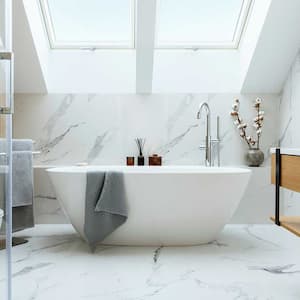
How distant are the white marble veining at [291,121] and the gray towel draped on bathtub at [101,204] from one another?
69.2 inches

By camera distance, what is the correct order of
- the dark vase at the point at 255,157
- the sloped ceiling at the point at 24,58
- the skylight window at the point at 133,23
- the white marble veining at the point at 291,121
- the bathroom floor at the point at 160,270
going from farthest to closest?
the dark vase at the point at 255,157 < the skylight window at the point at 133,23 < the white marble veining at the point at 291,121 < the sloped ceiling at the point at 24,58 < the bathroom floor at the point at 160,270

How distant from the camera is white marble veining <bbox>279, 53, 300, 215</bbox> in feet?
12.4

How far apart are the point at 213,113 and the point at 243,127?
→ 35cm

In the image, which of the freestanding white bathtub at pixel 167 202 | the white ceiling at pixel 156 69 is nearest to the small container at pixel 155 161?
the white ceiling at pixel 156 69

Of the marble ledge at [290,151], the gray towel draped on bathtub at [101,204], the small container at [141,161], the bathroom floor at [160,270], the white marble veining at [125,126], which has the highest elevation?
the white marble veining at [125,126]

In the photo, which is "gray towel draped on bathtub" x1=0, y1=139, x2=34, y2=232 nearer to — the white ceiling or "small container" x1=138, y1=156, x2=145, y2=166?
the white ceiling

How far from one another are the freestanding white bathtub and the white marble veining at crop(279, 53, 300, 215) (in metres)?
0.92

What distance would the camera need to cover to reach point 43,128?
13.9 feet

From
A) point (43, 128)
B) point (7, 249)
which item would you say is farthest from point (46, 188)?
point (7, 249)

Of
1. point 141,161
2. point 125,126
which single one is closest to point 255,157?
point 141,161

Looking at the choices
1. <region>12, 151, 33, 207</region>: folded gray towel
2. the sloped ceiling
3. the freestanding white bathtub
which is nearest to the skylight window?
the sloped ceiling

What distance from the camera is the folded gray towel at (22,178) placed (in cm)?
323

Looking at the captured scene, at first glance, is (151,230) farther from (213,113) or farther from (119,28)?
(119,28)

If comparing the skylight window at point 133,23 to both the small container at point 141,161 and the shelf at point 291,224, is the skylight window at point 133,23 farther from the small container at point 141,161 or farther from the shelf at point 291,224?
the shelf at point 291,224
